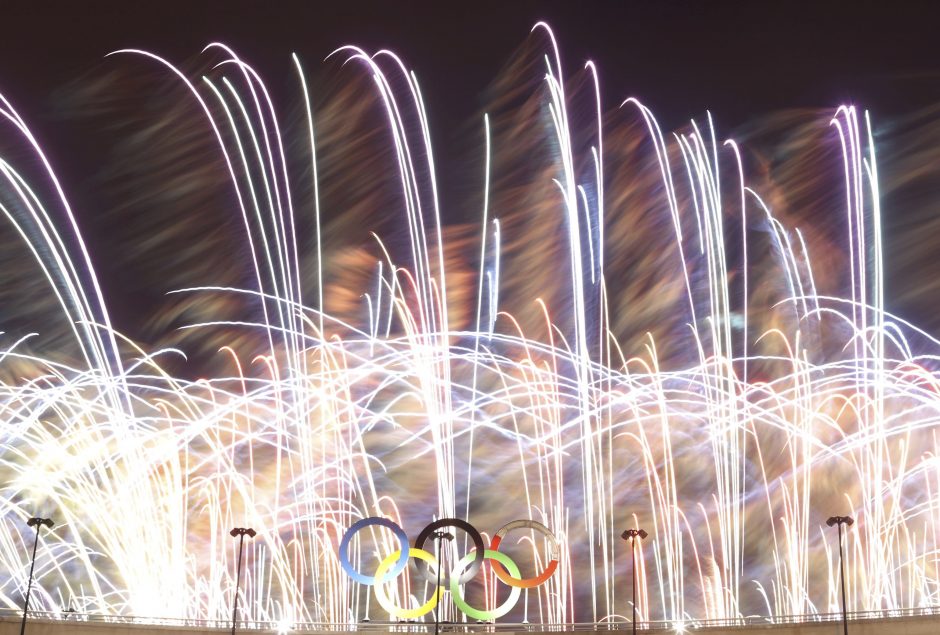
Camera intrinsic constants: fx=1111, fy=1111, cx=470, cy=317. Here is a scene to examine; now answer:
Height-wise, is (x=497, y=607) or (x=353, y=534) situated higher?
(x=353, y=534)

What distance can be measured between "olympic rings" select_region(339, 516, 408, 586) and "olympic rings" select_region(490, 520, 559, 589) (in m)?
3.90

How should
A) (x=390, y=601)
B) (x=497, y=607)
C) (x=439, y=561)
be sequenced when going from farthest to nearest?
(x=497, y=607) → (x=390, y=601) → (x=439, y=561)

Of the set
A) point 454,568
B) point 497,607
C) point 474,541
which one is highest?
point 474,541

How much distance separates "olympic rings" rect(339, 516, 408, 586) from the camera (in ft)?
155

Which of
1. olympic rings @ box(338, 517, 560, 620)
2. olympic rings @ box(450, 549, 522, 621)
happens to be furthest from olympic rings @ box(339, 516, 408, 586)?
olympic rings @ box(450, 549, 522, 621)

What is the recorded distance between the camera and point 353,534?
48.0 meters

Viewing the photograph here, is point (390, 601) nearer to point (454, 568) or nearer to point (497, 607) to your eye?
point (454, 568)

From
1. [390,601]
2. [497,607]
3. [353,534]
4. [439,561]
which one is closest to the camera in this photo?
[439,561]

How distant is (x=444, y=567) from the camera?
48.8 meters

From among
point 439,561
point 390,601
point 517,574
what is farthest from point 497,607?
point 390,601

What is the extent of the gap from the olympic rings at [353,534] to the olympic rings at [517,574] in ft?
12.8

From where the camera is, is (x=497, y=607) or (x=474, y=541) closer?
(x=474, y=541)

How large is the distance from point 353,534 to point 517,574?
739cm

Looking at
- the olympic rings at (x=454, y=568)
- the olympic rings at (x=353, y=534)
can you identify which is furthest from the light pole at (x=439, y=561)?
the olympic rings at (x=353, y=534)
